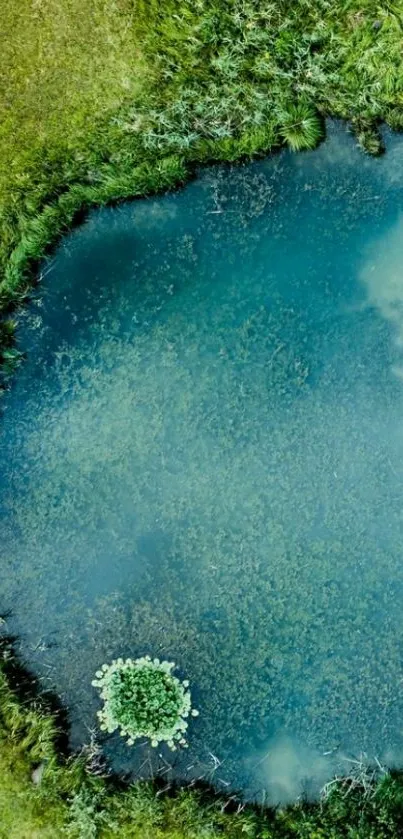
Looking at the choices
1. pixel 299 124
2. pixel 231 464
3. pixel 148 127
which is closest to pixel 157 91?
pixel 148 127

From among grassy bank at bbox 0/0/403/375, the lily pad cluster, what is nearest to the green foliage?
grassy bank at bbox 0/0/403/375

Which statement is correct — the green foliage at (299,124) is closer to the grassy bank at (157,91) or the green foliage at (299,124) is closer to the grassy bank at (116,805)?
the grassy bank at (157,91)

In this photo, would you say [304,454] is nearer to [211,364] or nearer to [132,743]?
[211,364]

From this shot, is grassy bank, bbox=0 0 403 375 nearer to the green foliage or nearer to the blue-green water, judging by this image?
the green foliage

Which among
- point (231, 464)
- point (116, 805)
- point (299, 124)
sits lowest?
point (116, 805)

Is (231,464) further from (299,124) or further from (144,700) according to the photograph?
(299,124)

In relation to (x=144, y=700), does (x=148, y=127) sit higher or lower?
higher

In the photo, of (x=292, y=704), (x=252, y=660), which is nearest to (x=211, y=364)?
(x=252, y=660)

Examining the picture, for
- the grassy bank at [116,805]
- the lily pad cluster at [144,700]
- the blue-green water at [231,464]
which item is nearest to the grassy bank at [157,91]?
the blue-green water at [231,464]
